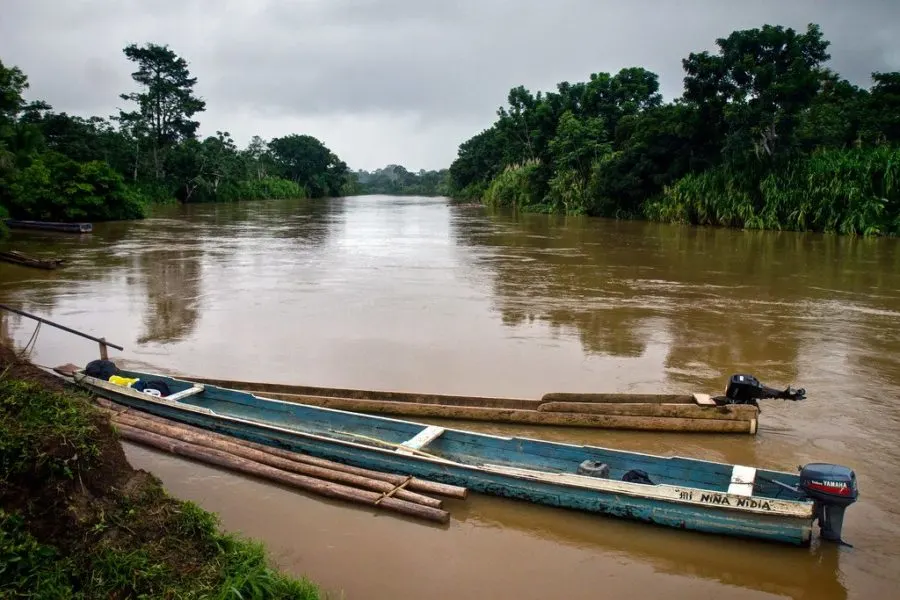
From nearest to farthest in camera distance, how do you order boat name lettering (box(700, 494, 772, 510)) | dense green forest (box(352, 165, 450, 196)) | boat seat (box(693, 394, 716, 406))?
boat name lettering (box(700, 494, 772, 510)) < boat seat (box(693, 394, 716, 406)) < dense green forest (box(352, 165, 450, 196))

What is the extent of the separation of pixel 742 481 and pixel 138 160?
184ft

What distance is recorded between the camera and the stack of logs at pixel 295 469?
5.10 meters

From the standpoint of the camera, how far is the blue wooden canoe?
4637 mm

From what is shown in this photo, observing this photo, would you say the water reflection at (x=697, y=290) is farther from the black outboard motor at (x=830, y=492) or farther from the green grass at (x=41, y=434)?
the green grass at (x=41, y=434)

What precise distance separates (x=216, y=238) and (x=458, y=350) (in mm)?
20164

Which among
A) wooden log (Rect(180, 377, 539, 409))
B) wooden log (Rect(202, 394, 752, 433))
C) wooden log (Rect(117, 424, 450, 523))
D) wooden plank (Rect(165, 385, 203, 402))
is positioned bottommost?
wooden log (Rect(117, 424, 450, 523))

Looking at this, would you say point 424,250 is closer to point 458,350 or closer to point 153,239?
point 153,239

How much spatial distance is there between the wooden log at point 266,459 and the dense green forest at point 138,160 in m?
16.2

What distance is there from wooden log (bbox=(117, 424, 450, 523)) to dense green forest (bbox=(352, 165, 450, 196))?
11738 cm

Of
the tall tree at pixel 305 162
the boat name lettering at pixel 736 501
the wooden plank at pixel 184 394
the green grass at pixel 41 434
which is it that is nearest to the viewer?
the green grass at pixel 41 434

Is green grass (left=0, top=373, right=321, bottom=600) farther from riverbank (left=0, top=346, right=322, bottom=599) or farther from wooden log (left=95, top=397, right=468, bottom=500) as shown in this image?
wooden log (left=95, top=397, right=468, bottom=500)

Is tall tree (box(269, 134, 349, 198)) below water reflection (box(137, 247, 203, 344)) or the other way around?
the other way around

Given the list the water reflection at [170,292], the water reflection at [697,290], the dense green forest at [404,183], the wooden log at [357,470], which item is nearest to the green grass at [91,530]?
the wooden log at [357,470]

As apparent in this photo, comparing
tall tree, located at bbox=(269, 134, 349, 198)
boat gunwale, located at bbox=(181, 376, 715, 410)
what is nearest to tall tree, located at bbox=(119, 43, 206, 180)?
tall tree, located at bbox=(269, 134, 349, 198)
